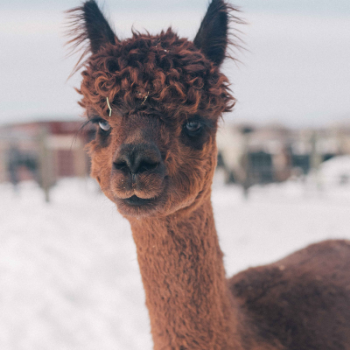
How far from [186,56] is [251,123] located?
1415 centimetres

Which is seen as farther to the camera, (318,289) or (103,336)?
(103,336)

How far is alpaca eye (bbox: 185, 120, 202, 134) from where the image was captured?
1664mm

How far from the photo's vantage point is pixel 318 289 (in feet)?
7.49

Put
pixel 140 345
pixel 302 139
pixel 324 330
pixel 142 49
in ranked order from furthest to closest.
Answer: pixel 302 139
pixel 140 345
pixel 324 330
pixel 142 49

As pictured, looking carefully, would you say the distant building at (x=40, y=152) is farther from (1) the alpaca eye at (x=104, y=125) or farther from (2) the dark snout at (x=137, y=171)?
(2) the dark snout at (x=137, y=171)

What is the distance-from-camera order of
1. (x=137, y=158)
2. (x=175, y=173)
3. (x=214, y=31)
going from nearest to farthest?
(x=137, y=158) < (x=175, y=173) < (x=214, y=31)

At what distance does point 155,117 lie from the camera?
61.4 inches

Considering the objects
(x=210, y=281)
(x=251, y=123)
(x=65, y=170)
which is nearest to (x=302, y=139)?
(x=251, y=123)

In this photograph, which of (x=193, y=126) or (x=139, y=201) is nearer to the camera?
(x=139, y=201)

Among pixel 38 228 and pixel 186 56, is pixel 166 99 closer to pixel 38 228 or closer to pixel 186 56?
pixel 186 56

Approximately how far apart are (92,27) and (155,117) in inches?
31.7

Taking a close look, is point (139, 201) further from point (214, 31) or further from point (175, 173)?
point (214, 31)

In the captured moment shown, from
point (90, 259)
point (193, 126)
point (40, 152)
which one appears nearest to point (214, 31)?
point (193, 126)

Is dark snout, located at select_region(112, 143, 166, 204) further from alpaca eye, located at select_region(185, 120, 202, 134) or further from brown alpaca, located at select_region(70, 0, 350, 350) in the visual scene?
alpaca eye, located at select_region(185, 120, 202, 134)
